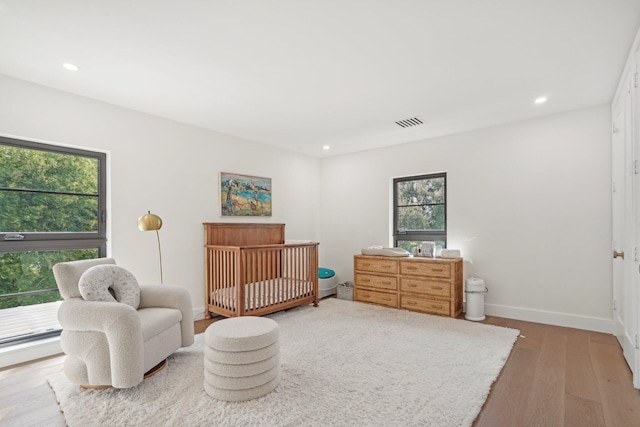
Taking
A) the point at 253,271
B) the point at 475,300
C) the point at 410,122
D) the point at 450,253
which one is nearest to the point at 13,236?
the point at 253,271

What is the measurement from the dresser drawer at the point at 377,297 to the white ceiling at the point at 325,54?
2.32 meters

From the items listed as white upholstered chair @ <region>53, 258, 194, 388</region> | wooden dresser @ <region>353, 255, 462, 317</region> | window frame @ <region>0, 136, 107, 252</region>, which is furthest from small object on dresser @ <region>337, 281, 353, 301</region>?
window frame @ <region>0, 136, 107, 252</region>

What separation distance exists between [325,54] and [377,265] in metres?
2.88

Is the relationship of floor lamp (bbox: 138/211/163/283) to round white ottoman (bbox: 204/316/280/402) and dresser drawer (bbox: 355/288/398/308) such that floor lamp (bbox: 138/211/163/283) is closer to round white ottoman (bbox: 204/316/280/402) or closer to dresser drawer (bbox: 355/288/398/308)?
round white ottoman (bbox: 204/316/280/402)

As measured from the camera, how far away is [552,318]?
11.6 ft

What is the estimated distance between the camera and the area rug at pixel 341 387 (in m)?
1.82

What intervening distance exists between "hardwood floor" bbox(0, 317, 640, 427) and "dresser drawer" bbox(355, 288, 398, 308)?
1534 millimetres

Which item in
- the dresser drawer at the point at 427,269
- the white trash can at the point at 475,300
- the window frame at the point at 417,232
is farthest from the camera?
the window frame at the point at 417,232

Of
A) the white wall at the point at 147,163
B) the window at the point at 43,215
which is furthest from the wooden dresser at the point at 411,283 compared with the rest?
the window at the point at 43,215

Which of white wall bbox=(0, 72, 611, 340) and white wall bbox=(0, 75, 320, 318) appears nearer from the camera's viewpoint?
Result: white wall bbox=(0, 75, 320, 318)

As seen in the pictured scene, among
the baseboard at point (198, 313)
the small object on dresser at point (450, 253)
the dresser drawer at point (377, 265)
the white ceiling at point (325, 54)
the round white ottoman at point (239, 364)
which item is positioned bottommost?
the baseboard at point (198, 313)

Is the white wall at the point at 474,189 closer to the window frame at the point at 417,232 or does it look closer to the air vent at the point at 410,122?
the window frame at the point at 417,232

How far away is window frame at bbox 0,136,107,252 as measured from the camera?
2689 mm

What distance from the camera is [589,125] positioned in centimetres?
335
